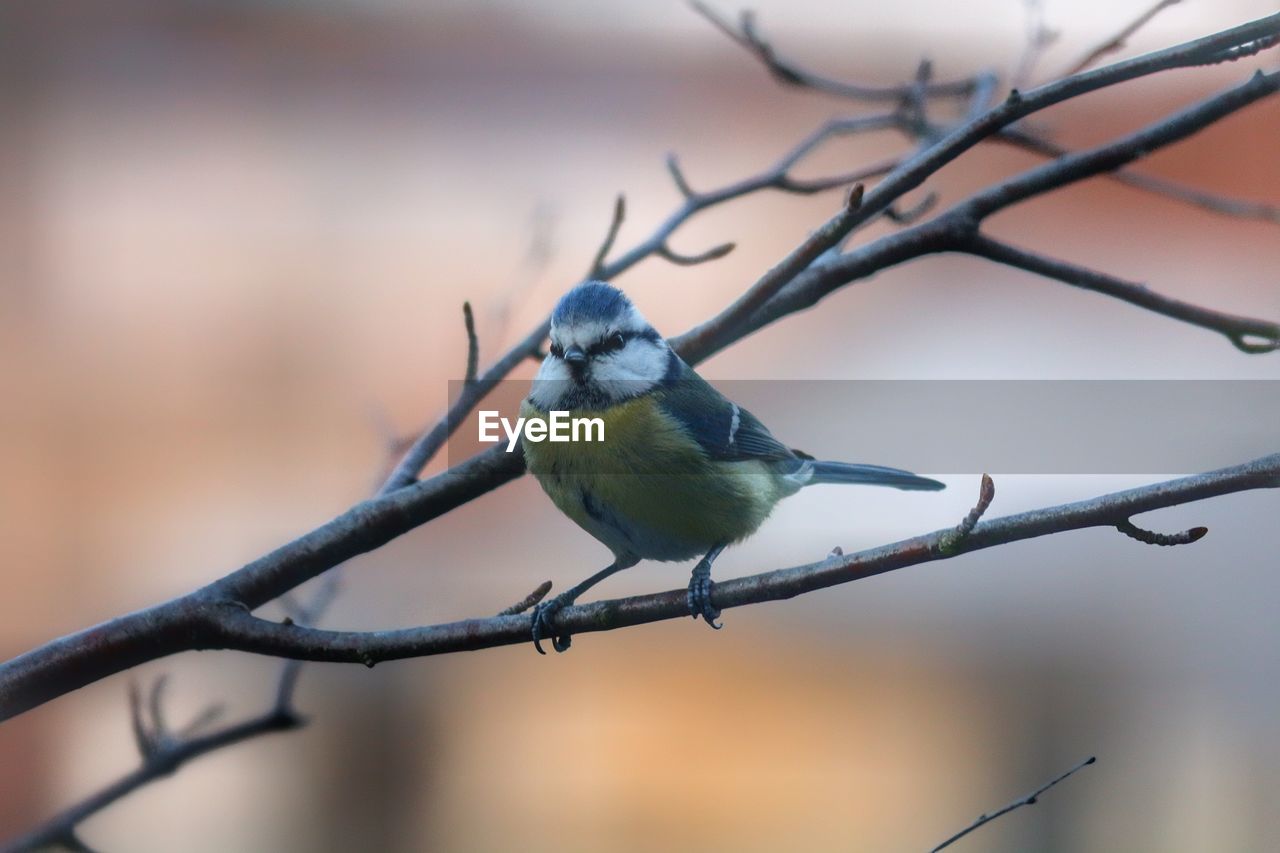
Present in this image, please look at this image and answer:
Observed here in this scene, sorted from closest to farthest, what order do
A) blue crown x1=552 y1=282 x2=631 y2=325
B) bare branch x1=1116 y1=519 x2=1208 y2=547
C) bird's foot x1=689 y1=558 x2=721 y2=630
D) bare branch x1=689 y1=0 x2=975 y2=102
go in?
1. bare branch x1=1116 y1=519 x2=1208 y2=547
2. bird's foot x1=689 y1=558 x2=721 y2=630
3. blue crown x1=552 y1=282 x2=631 y2=325
4. bare branch x1=689 y1=0 x2=975 y2=102

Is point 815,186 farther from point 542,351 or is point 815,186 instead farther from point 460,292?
point 460,292

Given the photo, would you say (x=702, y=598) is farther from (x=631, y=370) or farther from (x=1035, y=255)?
(x=1035, y=255)

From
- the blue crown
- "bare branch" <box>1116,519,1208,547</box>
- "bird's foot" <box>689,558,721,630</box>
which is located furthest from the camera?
the blue crown

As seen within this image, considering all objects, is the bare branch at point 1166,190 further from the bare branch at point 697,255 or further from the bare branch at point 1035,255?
the bare branch at point 697,255

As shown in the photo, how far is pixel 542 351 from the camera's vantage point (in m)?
0.79

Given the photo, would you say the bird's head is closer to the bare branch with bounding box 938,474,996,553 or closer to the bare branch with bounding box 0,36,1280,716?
the bare branch with bounding box 0,36,1280,716

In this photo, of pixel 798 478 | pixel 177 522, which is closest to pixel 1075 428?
pixel 798 478

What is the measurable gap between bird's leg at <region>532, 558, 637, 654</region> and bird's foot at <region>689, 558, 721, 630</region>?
0.08 meters

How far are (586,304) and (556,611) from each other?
0.19 m

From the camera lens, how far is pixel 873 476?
0.69 metres

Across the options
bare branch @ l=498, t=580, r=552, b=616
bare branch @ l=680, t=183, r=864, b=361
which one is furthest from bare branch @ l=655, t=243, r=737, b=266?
bare branch @ l=498, t=580, r=552, b=616

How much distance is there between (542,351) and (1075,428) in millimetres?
442

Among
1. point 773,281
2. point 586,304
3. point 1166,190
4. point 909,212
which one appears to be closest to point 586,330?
point 586,304

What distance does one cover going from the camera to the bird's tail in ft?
2.21
